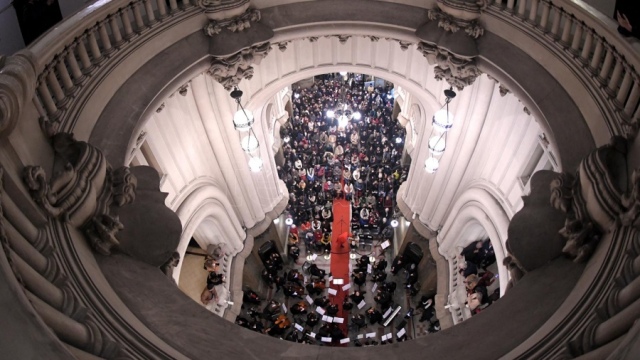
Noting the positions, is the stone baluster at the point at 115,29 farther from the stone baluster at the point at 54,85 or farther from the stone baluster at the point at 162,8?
the stone baluster at the point at 54,85

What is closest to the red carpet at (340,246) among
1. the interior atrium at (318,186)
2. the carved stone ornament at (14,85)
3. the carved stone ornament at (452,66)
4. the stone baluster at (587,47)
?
the interior atrium at (318,186)

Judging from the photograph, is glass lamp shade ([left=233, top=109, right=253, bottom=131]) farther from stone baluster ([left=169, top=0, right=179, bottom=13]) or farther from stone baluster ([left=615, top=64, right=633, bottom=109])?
stone baluster ([left=615, top=64, right=633, bottom=109])

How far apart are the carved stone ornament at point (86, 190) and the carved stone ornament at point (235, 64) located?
3593mm

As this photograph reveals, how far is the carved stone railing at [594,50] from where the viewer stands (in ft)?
21.5

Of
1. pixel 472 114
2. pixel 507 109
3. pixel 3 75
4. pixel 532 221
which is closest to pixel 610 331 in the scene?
pixel 532 221

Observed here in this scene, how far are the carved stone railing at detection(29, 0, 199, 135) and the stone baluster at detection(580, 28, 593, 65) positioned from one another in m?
5.81

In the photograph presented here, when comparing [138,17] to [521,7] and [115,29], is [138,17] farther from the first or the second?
[521,7]

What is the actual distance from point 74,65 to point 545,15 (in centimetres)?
613

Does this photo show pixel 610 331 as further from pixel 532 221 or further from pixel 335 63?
pixel 335 63

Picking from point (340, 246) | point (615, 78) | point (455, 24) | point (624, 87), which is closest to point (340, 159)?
point (340, 246)

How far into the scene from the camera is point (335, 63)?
14.3m

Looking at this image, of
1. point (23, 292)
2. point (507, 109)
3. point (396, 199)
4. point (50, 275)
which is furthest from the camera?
point (396, 199)

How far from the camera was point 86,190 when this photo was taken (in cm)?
627

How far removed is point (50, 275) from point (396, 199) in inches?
521
